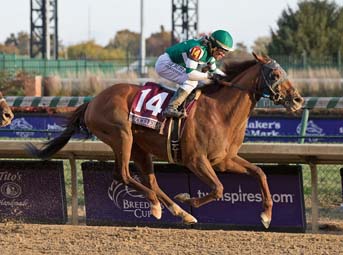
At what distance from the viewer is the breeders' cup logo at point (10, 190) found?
9898mm

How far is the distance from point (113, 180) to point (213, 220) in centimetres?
123

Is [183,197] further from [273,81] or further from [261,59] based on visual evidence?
[261,59]

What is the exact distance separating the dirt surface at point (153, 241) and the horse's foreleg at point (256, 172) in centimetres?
22

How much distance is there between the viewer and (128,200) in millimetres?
9594

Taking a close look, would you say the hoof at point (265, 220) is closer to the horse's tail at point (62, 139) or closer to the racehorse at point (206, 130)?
the racehorse at point (206, 130)

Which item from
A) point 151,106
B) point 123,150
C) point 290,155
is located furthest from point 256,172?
point 123,150

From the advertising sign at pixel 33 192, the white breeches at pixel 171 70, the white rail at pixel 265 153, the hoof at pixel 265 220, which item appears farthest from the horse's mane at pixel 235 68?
the advertising sign at pixel 33 192

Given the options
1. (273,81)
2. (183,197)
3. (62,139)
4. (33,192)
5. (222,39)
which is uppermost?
(222,39)

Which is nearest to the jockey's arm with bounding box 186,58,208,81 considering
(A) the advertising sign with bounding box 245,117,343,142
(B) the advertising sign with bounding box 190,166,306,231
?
(B) the advertising sign with bounding box 190,166,306,231

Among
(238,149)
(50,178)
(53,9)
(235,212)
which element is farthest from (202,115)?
(53,9)

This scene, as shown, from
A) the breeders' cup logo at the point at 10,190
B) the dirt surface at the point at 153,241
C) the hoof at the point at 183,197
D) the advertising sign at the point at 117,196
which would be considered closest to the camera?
the dirt surface at the point at 153,241

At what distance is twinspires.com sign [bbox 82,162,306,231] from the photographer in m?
9.17

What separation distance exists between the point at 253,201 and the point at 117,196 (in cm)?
156

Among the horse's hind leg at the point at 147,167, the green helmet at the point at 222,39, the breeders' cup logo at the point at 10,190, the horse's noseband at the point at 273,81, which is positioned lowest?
the breeders' cup logo at the point at 10,190
